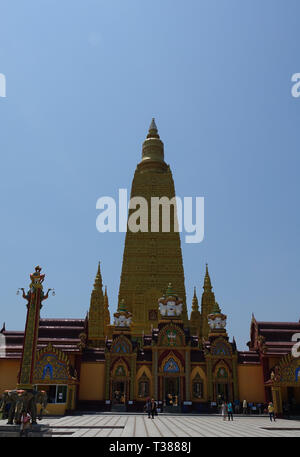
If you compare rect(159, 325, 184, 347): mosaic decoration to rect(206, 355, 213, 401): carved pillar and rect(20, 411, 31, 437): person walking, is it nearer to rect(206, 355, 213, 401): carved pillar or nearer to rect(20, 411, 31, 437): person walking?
rect(206, 355, 213, 401): carved pillar

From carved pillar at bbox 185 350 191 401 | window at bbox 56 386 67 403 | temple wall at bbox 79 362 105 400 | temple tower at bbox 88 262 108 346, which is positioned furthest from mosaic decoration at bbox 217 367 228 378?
temple tower at bbox 88 262 108 346

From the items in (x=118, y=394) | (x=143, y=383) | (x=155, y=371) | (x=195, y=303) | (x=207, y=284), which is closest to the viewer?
(x=155, y=371)

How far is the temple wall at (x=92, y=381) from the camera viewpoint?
3772cm

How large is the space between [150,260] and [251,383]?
2487 centimetres

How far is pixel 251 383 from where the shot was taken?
126 ft

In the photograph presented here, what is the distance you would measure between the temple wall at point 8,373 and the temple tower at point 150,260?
18846mm

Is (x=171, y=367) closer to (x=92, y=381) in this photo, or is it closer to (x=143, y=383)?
(x=143, y=383)

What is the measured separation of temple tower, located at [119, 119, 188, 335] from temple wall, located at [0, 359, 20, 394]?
61.8 feet

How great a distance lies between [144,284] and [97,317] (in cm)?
770

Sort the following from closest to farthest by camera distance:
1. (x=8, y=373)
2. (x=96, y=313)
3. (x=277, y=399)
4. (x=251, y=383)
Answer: (x=277, y=399)
(x=8, y=373)
(x=251, y=383)
(x=96, y=313)

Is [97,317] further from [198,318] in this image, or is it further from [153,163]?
[153,163]

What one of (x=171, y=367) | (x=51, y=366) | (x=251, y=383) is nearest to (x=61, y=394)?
(x=51, y=366)

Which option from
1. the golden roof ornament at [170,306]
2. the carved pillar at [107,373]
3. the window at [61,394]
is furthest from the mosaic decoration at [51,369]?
the golden roof ornament at [170,306]

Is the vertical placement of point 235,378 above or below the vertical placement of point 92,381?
above
